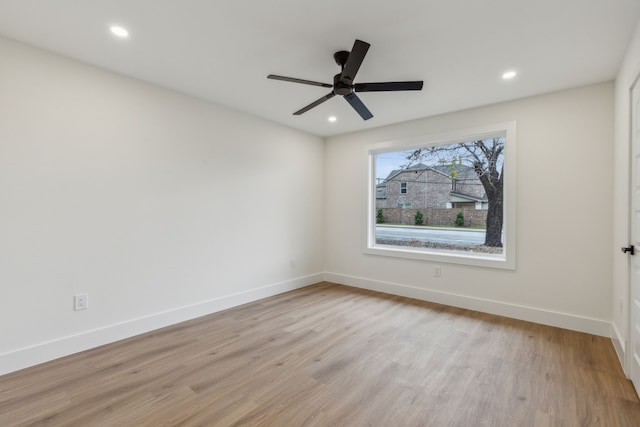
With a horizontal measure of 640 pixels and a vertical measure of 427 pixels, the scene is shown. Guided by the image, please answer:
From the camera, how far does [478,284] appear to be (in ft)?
11.6

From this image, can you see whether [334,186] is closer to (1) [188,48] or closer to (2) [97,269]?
(1) [188,48]

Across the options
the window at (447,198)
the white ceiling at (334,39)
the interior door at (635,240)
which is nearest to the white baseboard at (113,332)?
the window at (447,198)

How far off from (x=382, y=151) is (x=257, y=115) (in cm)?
188

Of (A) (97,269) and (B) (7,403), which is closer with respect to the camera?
(B) (7,403)

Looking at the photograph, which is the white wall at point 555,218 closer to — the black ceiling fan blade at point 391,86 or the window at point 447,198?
the window at point 447,198

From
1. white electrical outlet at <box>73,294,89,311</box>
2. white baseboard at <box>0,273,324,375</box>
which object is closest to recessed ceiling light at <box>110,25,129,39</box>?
white electrical outlet at <box>73,294,89,311</box>

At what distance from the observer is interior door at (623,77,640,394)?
194 cm

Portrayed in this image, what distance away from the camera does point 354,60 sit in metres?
2.09

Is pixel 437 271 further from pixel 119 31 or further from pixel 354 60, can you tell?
pixel 119 31

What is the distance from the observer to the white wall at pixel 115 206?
Answer: 88.4 inches

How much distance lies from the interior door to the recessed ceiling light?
11.5 ft

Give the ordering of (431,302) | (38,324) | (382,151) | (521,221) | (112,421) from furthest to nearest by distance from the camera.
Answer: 1. (382,151)
2. (431,302)
3. (521,221)
4. (38,324)
5. (112,421)

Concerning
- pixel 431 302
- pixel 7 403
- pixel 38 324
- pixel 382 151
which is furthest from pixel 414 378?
pixel 382 151

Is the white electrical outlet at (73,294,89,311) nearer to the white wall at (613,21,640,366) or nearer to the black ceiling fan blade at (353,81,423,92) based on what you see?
the black ceiling fan blade at (353,81,423,92)
